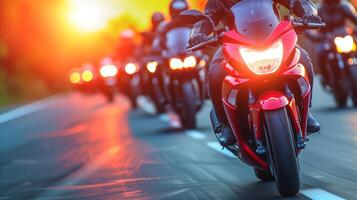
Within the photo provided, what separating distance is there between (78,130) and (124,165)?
29.3 feet

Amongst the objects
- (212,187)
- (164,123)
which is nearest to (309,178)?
(212,187)

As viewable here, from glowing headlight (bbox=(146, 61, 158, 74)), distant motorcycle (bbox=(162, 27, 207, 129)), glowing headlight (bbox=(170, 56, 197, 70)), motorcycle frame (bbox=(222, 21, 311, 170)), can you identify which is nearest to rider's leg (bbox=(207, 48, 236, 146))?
motorcycle frame (bbox=(222, 21, 311, 170))

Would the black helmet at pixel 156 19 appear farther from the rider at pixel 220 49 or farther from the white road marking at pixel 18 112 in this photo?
the rider at pixel 220 49

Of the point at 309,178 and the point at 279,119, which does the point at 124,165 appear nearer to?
the point at 309,178

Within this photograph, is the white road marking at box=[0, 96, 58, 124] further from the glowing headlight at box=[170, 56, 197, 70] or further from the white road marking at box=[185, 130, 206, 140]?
the white road marking at box=[185, 130, 206, 140]

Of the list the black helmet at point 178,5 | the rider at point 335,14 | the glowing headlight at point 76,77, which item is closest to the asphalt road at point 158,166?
the rider at point 335,14

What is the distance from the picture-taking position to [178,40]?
15.9 m

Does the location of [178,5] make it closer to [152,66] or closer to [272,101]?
[152,66]

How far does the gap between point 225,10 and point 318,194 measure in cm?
165

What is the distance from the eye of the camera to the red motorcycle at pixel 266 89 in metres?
7.00

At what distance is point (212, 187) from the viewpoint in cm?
836

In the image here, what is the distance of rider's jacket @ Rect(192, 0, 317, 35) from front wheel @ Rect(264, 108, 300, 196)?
111 cm

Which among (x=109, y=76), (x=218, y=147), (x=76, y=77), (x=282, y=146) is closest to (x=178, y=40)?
(x=218, y=147)

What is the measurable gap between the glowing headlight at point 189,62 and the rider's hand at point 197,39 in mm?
7516
